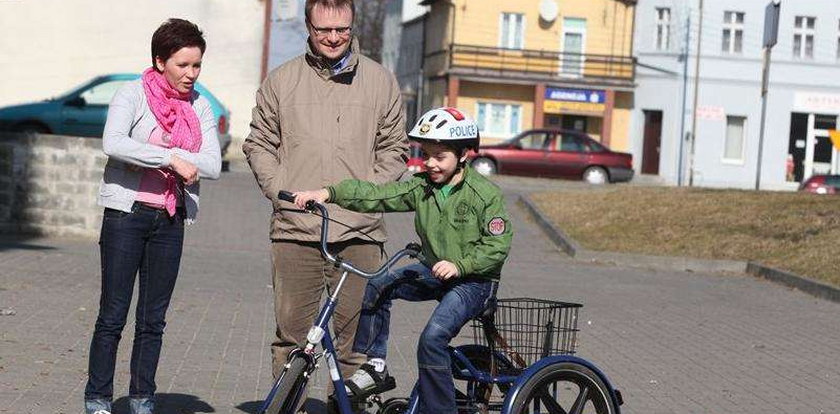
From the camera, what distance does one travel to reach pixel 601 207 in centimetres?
2770

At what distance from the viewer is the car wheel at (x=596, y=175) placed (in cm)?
4844

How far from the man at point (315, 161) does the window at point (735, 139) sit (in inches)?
2248

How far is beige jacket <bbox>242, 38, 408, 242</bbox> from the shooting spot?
730 centimetres

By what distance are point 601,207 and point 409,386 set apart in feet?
60.1

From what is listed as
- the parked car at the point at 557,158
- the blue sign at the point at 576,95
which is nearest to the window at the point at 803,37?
the blue sign at the point at 576,95

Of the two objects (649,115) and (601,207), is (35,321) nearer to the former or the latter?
(601,207)

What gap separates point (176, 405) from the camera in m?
8.58

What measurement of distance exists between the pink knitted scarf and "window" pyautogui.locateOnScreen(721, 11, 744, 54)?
57.0m

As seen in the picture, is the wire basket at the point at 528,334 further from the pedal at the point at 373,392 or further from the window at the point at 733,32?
the window at the point at 733,32

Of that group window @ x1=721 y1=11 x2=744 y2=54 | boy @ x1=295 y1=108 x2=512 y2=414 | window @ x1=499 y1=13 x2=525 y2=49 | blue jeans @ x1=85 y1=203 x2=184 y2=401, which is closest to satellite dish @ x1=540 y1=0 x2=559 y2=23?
window @ x1=499 y1=13 x2=525 y2=49

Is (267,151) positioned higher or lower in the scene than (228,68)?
lower

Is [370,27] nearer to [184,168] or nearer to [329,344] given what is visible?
[184,168]

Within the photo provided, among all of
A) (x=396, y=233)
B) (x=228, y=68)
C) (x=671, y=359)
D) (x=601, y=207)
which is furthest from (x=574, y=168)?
(x=671, y=359)

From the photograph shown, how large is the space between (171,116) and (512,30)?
194ft
